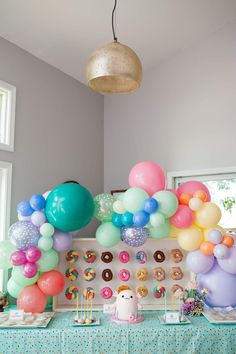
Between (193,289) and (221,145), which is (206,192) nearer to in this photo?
(193,289)

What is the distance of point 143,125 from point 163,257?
201 centimetres

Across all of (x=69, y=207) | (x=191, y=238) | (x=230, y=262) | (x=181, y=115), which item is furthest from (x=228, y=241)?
(x=181, y=115)

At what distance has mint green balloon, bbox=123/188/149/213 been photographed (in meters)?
2.37

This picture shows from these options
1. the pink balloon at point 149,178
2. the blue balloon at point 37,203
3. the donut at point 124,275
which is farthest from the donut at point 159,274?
the blue balloon at point 37,203

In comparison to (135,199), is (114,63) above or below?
above

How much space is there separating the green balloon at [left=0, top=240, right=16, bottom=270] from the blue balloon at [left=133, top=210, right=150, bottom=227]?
0.88m

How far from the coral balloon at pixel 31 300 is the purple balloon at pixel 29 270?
12cm

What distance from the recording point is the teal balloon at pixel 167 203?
2.35 metres

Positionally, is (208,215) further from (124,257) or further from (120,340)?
(120,340)

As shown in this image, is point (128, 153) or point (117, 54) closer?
point (117, 54)

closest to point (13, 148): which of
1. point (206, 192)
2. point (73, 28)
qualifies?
point (73, 28)

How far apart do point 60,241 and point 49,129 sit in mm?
1460

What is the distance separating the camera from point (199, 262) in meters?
2.40

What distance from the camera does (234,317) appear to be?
7.54 ft
